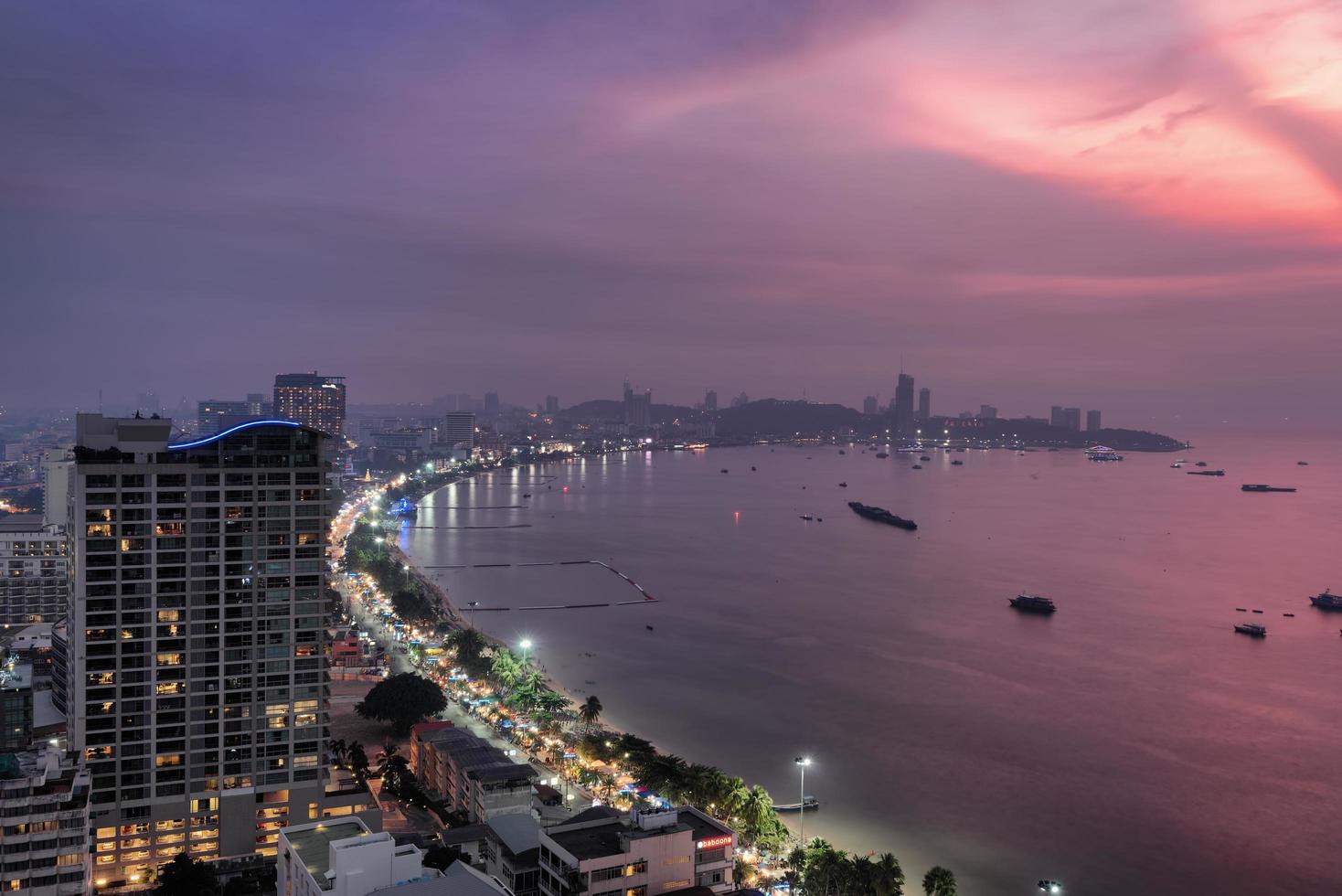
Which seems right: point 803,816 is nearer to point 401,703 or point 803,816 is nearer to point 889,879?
point 889,879

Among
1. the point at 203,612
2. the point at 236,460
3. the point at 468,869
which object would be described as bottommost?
the point at 468,869

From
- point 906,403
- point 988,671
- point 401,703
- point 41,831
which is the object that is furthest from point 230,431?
point 906,403

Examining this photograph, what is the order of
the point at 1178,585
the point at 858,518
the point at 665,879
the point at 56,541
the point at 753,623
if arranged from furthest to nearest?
the point at 858,518 → the point at 1178,585 → the point at 753,623 → the point at 56,541 → the point at 665,879

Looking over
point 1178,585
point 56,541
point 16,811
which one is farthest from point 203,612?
point 1178,585

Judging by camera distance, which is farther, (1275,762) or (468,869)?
(1275,762)

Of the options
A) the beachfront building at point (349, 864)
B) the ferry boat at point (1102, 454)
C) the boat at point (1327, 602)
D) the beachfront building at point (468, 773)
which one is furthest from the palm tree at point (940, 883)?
the ferry boat at point (1102, 454)

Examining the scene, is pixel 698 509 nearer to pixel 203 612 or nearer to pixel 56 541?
pixel 56 541

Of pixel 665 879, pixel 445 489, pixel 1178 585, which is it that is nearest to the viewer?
pixel 665 879
